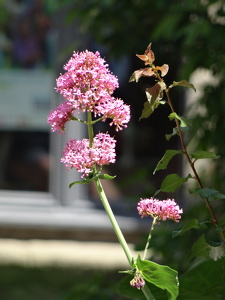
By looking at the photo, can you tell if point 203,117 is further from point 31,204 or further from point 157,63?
point 31,204

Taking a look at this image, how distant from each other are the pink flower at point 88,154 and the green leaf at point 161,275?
0.51 ft

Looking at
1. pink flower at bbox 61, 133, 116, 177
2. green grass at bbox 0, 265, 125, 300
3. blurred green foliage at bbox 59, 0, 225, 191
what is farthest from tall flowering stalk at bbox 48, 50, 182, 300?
green grass at bbox 0, 265, 125, 300

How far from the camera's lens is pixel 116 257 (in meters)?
6.71

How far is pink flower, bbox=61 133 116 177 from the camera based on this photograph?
1083 millimetres

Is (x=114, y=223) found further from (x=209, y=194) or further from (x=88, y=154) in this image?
(x=209, y=194)

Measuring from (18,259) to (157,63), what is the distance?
3.14 metres

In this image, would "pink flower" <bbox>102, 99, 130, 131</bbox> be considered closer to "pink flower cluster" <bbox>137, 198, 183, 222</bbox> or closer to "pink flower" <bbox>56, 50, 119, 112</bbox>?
"pink flower" <bbox>56, 50, 119, 112</bbox>

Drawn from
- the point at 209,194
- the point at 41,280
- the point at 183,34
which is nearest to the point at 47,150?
the point at 41,280

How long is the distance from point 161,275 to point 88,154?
20cm

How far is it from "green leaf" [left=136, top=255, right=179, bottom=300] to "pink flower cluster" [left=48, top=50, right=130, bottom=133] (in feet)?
0.68

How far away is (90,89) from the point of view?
111 cm

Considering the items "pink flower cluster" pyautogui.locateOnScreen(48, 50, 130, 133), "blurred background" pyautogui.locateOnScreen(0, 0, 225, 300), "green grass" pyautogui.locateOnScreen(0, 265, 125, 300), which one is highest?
"blurred background" pyautogui.locateOnScreen(0, 0, 225, 300)

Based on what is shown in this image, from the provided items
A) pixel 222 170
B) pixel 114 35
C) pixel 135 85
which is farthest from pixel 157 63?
pixel 135 85

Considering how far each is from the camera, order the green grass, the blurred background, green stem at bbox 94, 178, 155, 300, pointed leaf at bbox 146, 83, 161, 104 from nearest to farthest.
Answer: green stem at bbox 94, 178, 155, 300 → pointed leaf at bbox 146, 83, 161, 104 → the green grass → the blurred background
